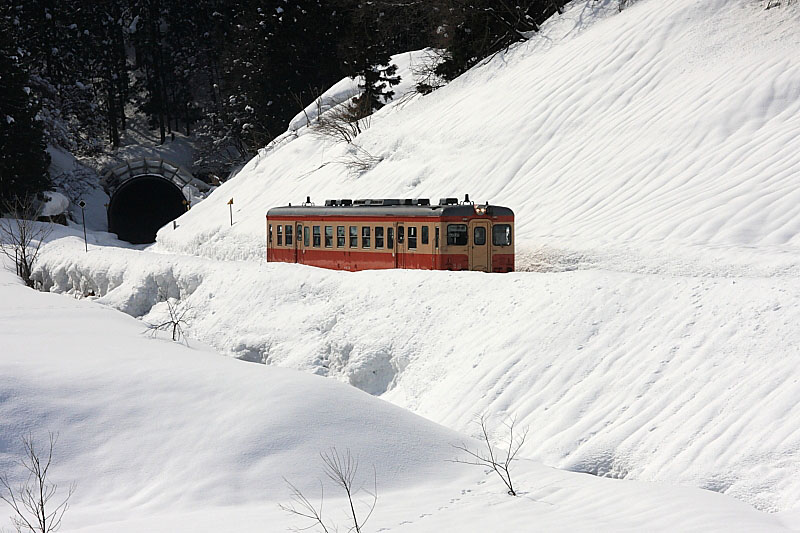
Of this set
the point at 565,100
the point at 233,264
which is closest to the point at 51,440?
the point at 233,264

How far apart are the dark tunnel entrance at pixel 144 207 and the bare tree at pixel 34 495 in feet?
155

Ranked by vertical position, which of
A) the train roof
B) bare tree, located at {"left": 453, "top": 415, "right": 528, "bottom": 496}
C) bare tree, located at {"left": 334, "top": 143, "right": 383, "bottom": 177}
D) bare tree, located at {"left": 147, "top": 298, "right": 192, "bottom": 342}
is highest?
bare tree, located at {"left": 334, "top": 143, "right": 383, "bottom": 177}

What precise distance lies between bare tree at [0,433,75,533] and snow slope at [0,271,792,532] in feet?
0.48

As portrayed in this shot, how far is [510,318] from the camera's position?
55.6ft

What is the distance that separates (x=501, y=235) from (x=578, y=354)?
7617mm

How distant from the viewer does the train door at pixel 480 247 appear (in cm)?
2159

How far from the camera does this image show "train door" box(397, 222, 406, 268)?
22.5 m

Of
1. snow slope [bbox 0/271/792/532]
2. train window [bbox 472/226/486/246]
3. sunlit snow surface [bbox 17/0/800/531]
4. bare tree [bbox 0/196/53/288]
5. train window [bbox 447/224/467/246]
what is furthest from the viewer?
bare tree [bbox 0/196/53/288]

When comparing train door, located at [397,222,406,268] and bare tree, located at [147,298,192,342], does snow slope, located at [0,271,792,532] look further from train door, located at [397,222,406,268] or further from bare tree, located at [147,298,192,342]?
train door, located at [397,222,406,268]

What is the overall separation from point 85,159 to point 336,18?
23.0 metres

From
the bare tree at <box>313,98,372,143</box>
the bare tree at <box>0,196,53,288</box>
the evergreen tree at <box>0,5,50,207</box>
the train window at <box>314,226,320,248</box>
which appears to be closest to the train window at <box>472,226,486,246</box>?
the train window at <box>314,226,320,248</box>

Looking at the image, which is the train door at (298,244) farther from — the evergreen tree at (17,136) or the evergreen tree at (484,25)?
the evergreen tree at (17,136)

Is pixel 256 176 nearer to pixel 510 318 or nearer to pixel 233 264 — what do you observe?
pixel 233 264

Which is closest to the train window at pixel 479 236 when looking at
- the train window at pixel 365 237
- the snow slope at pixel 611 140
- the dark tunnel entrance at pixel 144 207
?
the snow slope at pixel 611 140
